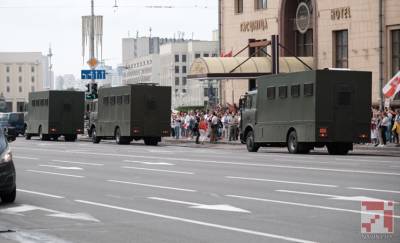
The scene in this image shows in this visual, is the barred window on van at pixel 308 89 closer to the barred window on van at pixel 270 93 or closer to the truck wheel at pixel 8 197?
the barred window on van at pixel 270 93

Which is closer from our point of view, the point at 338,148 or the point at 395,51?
the point at 338,148

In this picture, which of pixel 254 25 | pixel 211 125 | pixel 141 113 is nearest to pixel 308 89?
pixel 211 125

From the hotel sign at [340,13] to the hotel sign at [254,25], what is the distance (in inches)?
344

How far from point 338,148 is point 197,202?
70.6 feet

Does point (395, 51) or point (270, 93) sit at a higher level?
point (395, 51)

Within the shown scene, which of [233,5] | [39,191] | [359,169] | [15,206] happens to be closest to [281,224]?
[15,206]

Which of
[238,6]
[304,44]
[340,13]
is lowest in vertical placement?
[304,44]

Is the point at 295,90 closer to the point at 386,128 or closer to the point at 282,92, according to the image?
the point at 282,92

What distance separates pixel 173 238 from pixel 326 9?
49.7 m

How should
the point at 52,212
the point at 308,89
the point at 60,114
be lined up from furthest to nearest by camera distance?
the point at 60,114 → the point at 308,89 → the point at 52,212

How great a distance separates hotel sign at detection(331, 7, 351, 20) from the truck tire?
2184 centimetres

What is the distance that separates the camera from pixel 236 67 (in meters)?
59.2

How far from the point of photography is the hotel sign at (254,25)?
67562 millimetres

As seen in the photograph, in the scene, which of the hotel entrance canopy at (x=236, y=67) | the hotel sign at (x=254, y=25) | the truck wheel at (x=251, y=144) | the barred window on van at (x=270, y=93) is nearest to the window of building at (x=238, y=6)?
the hotel sign at (x=254, y=25)
